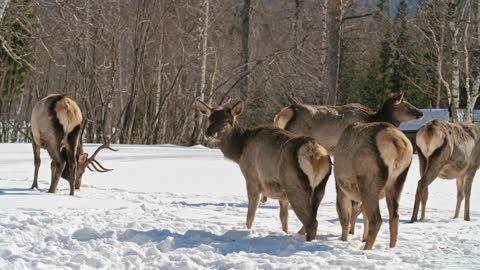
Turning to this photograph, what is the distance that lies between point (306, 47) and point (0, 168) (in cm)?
2387

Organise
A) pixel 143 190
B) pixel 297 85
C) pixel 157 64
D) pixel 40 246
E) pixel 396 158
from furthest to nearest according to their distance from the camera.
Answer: pixel 297 85 < pixel 157 64 < pixel 143 190 < pixel 396 158 < pixel 40 246

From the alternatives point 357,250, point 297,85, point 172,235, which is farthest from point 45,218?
point 297,85

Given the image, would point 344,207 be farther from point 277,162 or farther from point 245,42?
point 245,42

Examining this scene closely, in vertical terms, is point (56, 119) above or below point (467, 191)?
above

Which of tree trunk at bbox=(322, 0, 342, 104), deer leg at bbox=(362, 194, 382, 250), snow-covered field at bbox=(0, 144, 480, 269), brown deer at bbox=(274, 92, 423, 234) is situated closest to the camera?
snow-covered field at bbox=(0, 144, 480, 269)

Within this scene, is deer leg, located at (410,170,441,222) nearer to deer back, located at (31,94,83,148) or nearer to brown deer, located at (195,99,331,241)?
brown deer, located at (195,99,331,241)

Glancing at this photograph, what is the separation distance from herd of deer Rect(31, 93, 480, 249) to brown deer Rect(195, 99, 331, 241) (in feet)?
0.04

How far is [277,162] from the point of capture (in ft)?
23.8

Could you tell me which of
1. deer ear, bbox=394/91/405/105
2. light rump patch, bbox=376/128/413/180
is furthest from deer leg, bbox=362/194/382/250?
deer ear, bbox=394/91/405/105

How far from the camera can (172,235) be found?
6793 mm

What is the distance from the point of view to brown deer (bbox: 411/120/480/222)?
10031 mm

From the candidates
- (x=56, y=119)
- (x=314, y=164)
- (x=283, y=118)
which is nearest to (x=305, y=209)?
(x=314, y=164)

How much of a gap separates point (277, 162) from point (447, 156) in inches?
170

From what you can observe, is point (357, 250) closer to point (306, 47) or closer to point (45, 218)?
point (45, 218)
